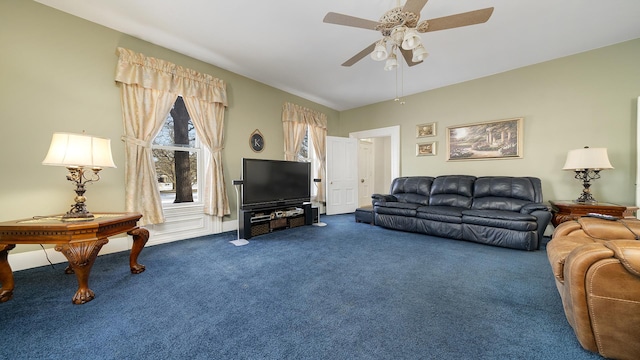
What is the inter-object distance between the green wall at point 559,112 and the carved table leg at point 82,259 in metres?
4.73

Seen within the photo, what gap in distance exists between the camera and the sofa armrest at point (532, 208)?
3092mm

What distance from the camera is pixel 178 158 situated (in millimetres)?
3621

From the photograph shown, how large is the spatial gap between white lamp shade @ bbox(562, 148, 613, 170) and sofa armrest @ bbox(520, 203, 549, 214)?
0.63 metres

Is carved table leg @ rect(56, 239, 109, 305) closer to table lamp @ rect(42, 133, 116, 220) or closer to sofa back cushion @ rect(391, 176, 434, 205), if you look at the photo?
table lamp @ rect(42, 133, 116, 220)

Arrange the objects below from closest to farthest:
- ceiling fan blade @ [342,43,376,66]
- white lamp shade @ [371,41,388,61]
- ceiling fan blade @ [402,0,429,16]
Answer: ceiling fan blade @ [402,0,429,16] < white lamp shade @ [371,41,388,61] < ceiling fan blade @ [342,43,376,66]

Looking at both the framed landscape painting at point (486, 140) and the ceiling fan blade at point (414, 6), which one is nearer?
the ceiling fan blade at point (414, 6)

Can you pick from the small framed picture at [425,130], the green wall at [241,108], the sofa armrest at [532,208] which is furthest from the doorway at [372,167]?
the sofa armrest at [532,208]

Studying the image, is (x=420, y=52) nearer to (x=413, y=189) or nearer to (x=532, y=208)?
(x=532, y=208)

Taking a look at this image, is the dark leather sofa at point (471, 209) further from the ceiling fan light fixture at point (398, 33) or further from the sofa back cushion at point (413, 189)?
the ceiling fan light fixture at point (398, 33)

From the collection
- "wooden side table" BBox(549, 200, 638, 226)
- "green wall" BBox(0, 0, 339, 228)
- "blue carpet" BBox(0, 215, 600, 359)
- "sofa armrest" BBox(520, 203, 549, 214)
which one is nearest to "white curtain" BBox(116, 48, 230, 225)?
"green wall" BBox(0, 0, 339, 228)

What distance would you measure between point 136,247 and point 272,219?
1932mm

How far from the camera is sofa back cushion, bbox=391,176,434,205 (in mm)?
4457

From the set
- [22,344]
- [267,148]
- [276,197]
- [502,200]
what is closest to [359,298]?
[22,344]

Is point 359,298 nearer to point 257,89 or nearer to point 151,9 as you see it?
point 151,9
